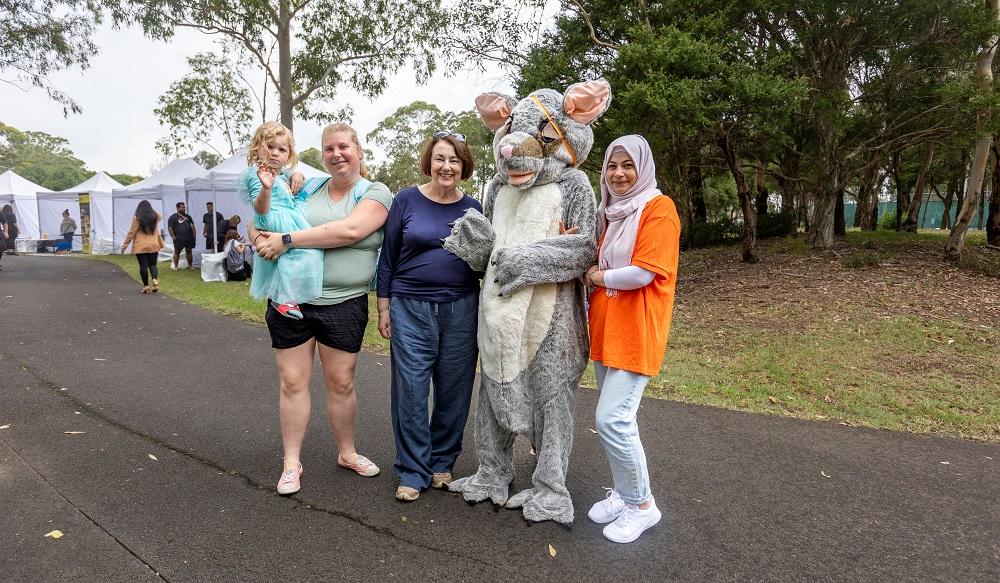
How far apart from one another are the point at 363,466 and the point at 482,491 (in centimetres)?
79

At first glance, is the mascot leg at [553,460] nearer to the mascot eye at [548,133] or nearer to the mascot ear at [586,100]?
the mascot eye at [548,133]

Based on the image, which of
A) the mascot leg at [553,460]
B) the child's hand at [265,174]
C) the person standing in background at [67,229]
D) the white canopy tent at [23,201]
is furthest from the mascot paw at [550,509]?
the white canopy tent at [23,201]

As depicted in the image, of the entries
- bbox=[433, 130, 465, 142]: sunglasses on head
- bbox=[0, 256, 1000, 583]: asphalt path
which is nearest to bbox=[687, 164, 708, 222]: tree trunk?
bbox=[0, 256, 1000, 583]: asphalt path

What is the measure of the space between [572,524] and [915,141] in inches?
517

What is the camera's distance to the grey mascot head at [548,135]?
2.90 meters

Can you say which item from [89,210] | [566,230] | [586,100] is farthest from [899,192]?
[89,210]

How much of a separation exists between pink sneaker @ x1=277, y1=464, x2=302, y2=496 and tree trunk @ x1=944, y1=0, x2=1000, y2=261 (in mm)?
11764

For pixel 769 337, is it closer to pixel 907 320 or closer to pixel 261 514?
pixel 907 320

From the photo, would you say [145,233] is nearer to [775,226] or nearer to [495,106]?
[495,106]

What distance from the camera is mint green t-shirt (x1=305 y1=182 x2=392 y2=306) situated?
3195mm

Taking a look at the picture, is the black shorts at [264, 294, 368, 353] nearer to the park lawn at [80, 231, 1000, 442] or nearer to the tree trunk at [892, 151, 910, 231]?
the park lawn at [80, 231, 1000, 442]

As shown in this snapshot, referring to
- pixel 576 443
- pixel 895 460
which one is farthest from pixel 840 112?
pixel 576 443

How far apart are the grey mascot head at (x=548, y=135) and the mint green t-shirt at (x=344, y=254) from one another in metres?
0.74

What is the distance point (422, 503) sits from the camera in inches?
125
